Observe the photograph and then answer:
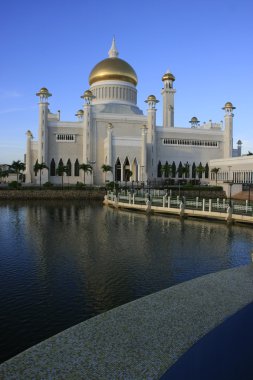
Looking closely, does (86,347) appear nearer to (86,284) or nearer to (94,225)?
(86,284)

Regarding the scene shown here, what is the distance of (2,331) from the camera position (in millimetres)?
10289

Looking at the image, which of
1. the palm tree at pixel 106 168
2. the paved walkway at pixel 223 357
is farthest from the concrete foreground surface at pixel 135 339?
the palm tree at pixel 106 168

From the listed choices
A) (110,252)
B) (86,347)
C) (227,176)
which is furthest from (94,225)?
(227,176)

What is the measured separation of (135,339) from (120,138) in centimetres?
6218

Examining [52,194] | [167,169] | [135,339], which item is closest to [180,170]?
[167,169]

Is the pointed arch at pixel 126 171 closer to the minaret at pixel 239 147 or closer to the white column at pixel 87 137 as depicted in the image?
the white column at pixel 87 137

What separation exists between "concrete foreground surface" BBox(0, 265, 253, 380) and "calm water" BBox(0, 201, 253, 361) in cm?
233

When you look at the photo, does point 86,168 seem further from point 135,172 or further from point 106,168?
point 135,172

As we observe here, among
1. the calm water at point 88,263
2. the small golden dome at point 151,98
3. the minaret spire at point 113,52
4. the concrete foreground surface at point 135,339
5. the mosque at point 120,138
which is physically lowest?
the calm water at point 88,263

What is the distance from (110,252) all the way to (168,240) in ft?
17.4

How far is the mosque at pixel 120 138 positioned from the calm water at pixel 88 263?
3755 cm

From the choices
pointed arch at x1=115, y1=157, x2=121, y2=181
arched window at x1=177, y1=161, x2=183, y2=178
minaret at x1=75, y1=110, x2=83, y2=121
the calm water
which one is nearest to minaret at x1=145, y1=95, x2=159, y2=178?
arched window at x1=177, y1=161, x2=183, y2=178

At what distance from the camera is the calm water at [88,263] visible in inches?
448

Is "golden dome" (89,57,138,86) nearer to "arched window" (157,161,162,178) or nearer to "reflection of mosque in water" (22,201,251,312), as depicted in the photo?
"arched window" (157,161,162,178)
